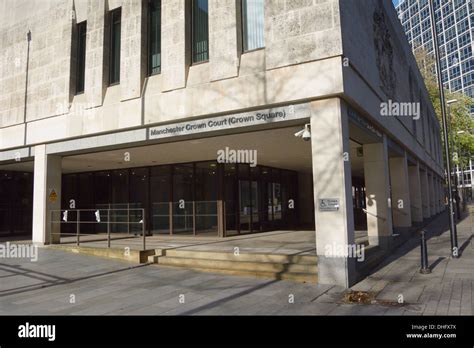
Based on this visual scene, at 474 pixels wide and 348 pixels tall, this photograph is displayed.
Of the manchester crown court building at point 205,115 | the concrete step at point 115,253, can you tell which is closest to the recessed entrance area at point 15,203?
the manchester crown court building at point 205,115

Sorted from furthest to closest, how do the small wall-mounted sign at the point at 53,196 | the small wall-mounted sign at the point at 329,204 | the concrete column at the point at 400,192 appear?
the concrete column at the point at 400,192 < the small wall-mounted sign at the point at 53,196 < the small wall-mounted sign at the point at 329,204

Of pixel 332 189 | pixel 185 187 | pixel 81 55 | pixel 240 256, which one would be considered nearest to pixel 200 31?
pixel 81 55

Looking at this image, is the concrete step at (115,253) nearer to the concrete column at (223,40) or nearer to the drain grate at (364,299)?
the concrete column at (223,40)

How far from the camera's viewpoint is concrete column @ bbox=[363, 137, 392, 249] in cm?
1207

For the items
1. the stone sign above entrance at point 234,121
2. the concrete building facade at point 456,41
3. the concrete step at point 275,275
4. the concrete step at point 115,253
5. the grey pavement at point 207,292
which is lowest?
the grey pavement at point 207,292

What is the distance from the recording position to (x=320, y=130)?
8.34 m

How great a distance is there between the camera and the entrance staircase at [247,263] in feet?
28.0

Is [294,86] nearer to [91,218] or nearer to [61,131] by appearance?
[61,131]

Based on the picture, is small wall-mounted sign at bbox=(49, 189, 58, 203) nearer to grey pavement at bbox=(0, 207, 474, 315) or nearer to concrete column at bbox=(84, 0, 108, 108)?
grey pavement at bbox=(0, 207, 474, 315)

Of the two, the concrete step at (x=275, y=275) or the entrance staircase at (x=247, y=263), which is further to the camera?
the entrance staircase at (x=247, y=263)

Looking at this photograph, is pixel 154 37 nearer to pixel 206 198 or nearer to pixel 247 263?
pixel 206 198

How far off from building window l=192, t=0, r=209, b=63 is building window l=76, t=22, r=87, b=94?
16.2 ft

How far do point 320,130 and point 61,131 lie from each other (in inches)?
370

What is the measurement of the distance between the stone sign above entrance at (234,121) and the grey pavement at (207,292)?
3710mm
